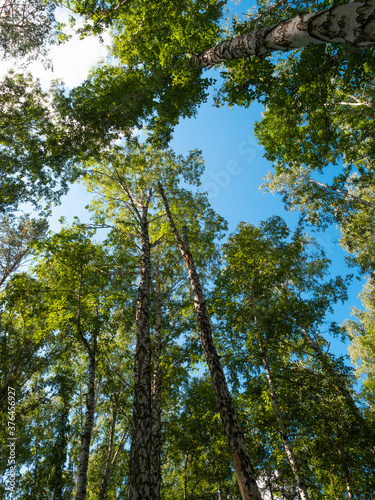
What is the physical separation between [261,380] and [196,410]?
9.94 ft

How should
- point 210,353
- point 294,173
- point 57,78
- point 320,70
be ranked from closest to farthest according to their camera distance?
point 210,353 < point 320,70 < point 57,78 < point 294,173

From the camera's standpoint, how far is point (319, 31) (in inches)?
148

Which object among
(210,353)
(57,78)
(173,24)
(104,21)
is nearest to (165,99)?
(173,24)

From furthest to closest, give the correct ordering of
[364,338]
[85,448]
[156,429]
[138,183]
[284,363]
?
[364,338]
[138,183]
[284,363]
[156,429]
[85,448]

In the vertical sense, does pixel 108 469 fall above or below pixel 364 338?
below

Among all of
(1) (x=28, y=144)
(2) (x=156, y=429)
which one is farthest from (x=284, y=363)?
(1) (x=28, y=144)

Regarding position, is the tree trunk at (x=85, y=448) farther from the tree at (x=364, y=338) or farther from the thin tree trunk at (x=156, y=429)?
the tree at (x=364, y=338)

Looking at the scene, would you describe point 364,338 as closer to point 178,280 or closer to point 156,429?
point 178,280

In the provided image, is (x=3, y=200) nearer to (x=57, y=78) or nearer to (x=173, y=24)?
(x=57, y=78)

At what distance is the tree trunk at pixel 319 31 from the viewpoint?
315 cm

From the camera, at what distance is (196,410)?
10234 millimetres

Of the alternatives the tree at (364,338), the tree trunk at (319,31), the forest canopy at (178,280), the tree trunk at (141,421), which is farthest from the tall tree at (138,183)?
the tree at (364,338)

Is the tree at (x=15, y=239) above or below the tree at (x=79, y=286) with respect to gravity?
above

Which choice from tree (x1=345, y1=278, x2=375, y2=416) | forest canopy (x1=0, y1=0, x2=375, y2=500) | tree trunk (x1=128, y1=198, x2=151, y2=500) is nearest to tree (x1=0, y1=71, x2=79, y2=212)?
forest canopy (x1=0, y1=0, x2=375, y2=500)
